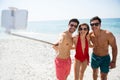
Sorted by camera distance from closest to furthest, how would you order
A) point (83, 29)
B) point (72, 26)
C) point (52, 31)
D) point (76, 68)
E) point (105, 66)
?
point (72, 26) → point (83, 29) → point (76, 68) → point (105, 66) → point (52, 31)

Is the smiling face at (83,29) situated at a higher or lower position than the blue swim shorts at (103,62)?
higher

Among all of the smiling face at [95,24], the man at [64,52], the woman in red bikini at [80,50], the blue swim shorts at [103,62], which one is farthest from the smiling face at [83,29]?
the blue swim shorts at [103,62]

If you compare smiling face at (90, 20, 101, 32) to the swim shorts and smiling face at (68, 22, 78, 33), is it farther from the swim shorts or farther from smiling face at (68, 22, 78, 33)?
the swim shorts

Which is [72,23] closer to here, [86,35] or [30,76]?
[86,35]

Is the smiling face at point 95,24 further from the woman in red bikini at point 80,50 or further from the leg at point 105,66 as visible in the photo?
the leg at point 105,66

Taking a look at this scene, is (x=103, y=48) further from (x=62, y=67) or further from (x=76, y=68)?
(x=62, y=67)

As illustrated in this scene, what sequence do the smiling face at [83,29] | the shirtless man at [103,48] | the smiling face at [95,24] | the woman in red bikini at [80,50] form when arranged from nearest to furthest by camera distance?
the smiling face at [83,29]
the woman in red bikini at [80,50]
the smiling face at [95,24]
the shirtless man at [103,48]

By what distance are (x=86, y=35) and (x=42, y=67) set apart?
5.01 meters

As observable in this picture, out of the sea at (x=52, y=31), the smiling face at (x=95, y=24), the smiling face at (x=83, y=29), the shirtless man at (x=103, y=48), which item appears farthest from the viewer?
the sea at (x=52, y=31)

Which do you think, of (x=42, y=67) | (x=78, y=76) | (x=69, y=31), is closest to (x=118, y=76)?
(x=42, y=67)

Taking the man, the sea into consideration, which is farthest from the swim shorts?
the sea

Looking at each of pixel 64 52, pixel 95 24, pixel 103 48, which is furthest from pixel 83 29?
pixel 103 48

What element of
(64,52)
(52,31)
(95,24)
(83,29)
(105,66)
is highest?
(95,24)

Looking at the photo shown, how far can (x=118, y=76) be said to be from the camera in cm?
794
